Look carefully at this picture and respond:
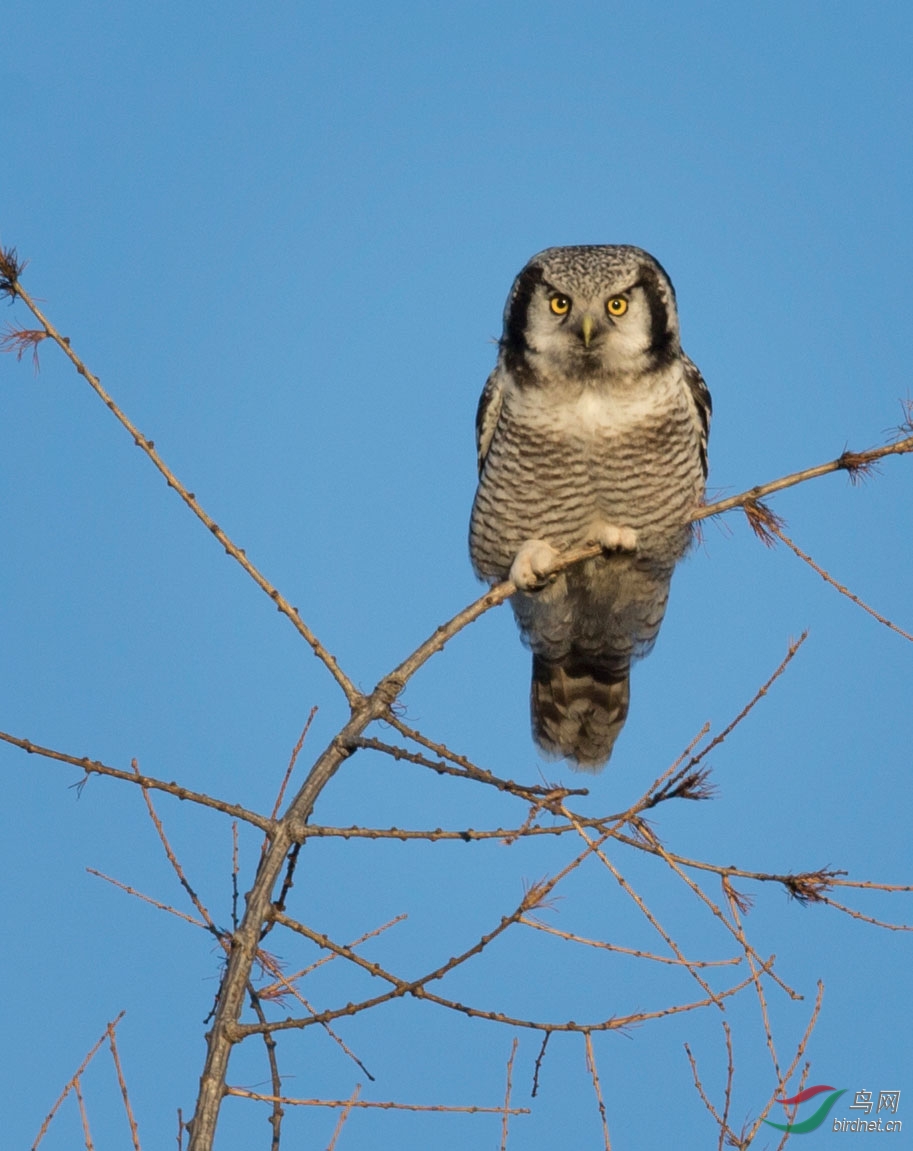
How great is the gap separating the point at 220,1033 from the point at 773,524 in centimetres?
212

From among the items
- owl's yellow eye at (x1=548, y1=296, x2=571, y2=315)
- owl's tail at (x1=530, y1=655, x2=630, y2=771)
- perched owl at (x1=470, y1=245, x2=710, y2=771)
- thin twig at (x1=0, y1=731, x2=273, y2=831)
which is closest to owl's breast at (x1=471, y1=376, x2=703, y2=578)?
perched owl at (x1=470, y1=245, x2=710, y2=771)

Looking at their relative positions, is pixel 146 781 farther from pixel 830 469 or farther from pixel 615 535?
pixel 615 535

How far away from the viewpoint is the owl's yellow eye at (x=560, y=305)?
5248mm

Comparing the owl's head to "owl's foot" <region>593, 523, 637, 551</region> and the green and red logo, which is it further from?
the green and red logo

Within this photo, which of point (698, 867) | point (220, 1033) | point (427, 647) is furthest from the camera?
point (427, 647)

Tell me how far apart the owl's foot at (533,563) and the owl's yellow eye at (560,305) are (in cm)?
97

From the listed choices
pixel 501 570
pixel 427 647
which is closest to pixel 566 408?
pixel 501 570

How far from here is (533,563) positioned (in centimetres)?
551

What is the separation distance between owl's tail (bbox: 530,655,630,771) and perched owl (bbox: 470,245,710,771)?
0.81 m

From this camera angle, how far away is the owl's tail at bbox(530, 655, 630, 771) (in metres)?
6.71

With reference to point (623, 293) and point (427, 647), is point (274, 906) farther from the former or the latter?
point (623, 293)

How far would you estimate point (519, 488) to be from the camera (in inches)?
215

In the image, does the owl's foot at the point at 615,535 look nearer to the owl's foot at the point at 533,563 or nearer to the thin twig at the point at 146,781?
the owl's foot at the point at 533,563

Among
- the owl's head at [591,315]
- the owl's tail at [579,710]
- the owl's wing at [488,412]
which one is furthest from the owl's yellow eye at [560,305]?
the owl's tail at [579,710]
